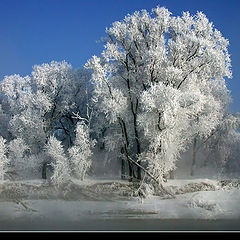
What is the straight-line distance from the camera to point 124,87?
5777 millimetres

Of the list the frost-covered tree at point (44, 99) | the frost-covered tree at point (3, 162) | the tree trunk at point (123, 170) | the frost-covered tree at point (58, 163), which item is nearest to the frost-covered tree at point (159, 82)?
the tree trunk at point (123, 170)

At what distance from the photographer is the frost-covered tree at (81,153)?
5566 mm

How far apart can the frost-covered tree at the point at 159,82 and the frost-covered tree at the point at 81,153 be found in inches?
12.1

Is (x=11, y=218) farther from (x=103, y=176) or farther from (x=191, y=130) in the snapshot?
(x=191, y=130)

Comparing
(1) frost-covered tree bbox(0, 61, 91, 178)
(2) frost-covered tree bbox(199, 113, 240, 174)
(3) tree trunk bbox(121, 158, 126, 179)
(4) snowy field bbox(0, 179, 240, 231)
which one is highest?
(1) frost-covered tree bbox(0, 61, 91, 178)

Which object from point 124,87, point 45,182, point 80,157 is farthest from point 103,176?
point 124,87

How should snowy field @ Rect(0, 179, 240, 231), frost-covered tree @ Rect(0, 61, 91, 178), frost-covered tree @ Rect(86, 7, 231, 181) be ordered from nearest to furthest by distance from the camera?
snowy field @ Rect(0, 179, 240, 231) → frost-covered tree @ Rect(86, 7, 231, 181) → frost-covered tree @ Rect(0, 61, 91, 178)

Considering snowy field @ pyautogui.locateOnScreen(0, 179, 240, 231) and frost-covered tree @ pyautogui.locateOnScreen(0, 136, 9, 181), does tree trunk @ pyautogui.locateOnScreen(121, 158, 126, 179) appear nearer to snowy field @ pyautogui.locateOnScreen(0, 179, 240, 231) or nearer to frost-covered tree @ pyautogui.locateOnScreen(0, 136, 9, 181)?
snowy field @ pyautogui.locateOnScreen(0, 179, 240, 231)

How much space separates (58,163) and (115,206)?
2.85 ft

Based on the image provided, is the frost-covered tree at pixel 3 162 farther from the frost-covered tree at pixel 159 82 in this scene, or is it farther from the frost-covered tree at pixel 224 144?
the frost-covered tree at pixel 224 144

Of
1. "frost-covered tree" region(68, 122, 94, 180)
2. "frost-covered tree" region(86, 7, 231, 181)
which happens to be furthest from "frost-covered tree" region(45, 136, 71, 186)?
"frost-covered tree" region(86, 7, 231, 181)

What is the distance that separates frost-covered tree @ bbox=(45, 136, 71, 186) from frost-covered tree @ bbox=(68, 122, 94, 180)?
90 mm

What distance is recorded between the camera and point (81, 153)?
18.4 ft

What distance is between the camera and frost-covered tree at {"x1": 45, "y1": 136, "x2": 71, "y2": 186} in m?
5.52
